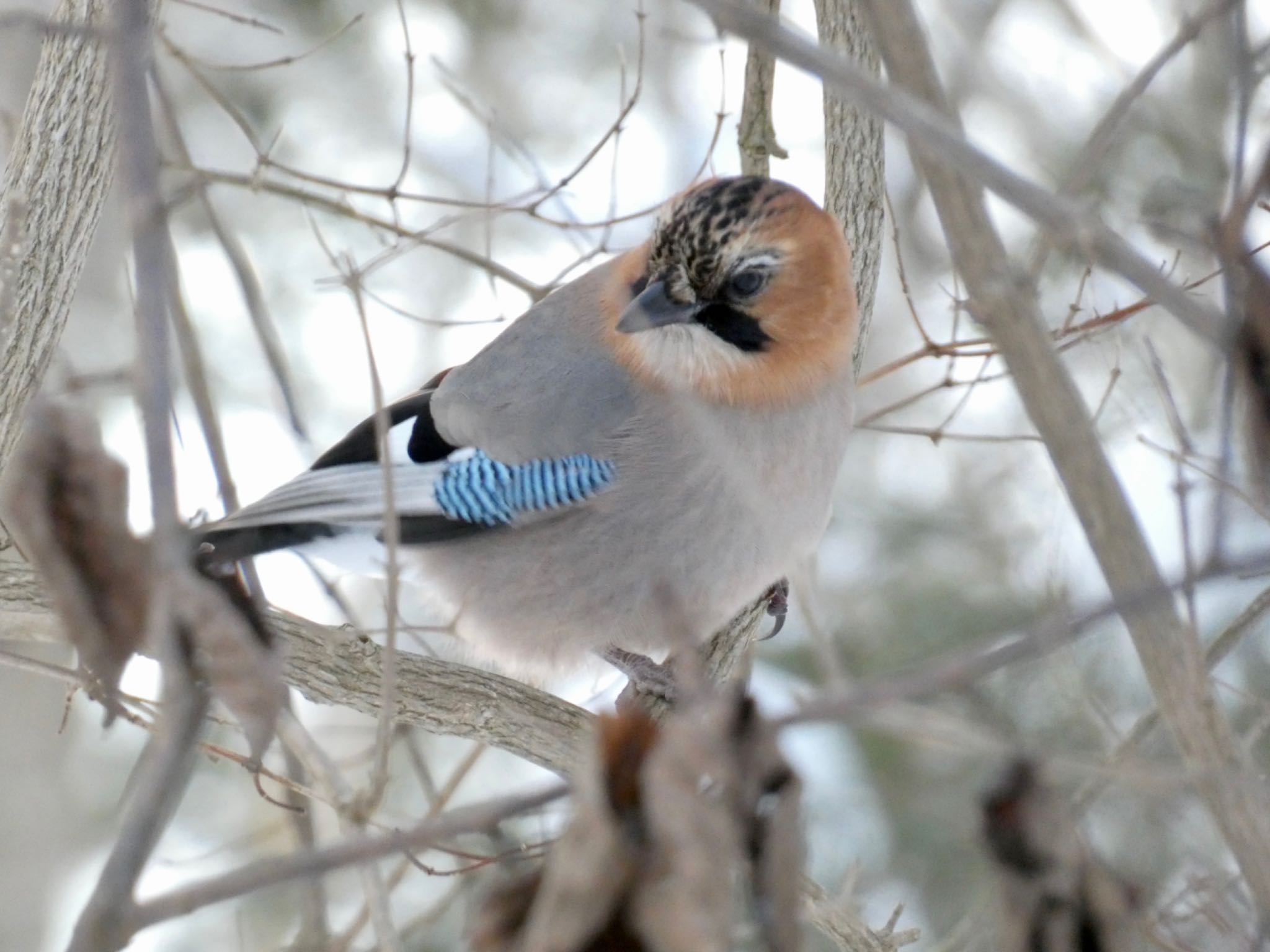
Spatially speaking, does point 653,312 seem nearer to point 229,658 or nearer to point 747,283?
point 747,283

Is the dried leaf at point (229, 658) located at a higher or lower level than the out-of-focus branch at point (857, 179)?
lower

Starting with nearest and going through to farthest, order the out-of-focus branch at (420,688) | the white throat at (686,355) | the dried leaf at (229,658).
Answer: the dried leaf at (229,658) < the out-of-focus branch at (420,688) < the white throat at (686,355)

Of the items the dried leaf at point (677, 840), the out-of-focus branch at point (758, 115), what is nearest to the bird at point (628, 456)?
the out-of-focus branch at point (758, 115)

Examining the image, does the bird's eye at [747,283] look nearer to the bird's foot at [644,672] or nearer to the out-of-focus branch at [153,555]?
the bird's foot at [644,672]

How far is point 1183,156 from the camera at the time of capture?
560 centimetres

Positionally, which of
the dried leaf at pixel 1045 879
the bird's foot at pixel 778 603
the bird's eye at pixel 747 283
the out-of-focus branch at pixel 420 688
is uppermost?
the bird's eye at pixel 747 283

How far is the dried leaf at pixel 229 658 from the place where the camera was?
3.84ft

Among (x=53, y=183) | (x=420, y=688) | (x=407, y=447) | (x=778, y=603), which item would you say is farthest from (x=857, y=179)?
(x=53, y=183)

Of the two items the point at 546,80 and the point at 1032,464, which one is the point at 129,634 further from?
the point at 546,80

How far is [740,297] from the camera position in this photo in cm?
298

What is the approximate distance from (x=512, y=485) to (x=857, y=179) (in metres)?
1.05

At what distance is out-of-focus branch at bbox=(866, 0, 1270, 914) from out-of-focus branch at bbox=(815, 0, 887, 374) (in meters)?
1.85

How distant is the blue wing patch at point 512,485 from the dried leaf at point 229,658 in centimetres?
190

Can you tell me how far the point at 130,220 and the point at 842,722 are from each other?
68 centimetres
